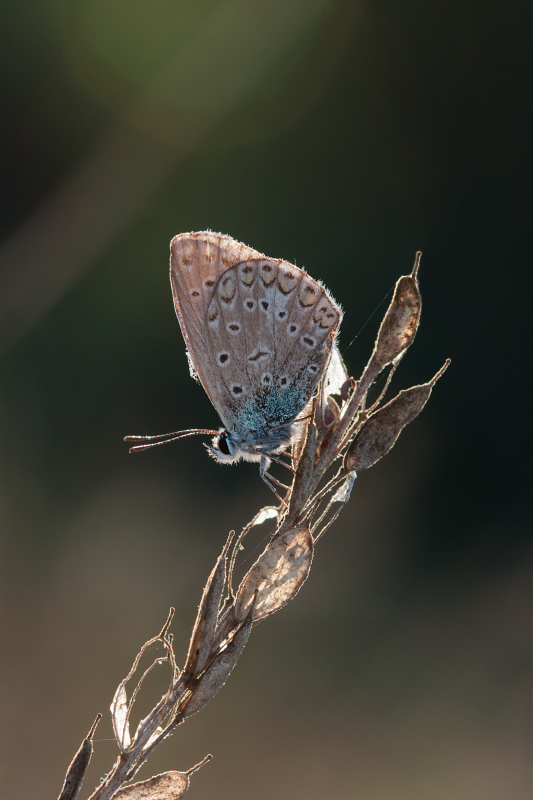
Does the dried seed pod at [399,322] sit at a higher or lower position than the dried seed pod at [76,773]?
higher

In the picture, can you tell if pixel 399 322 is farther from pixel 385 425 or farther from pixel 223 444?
pixel 223 444

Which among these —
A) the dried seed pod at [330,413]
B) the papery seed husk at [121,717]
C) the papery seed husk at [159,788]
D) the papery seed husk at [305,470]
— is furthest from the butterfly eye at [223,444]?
the papery seed husk at [159,788]

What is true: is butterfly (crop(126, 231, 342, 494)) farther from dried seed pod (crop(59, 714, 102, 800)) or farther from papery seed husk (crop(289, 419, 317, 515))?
dried seed pod (crop(59, 714, 102, 800))

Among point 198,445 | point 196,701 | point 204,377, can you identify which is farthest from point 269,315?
point 198,445

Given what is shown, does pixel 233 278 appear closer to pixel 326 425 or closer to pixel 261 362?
pixel 261 362

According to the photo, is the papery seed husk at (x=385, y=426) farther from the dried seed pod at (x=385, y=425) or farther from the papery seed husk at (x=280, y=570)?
the papery seed husk at (x=280, y=570)

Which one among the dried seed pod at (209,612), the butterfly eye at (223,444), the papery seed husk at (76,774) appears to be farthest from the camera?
the butterfly eye at (223,444)
